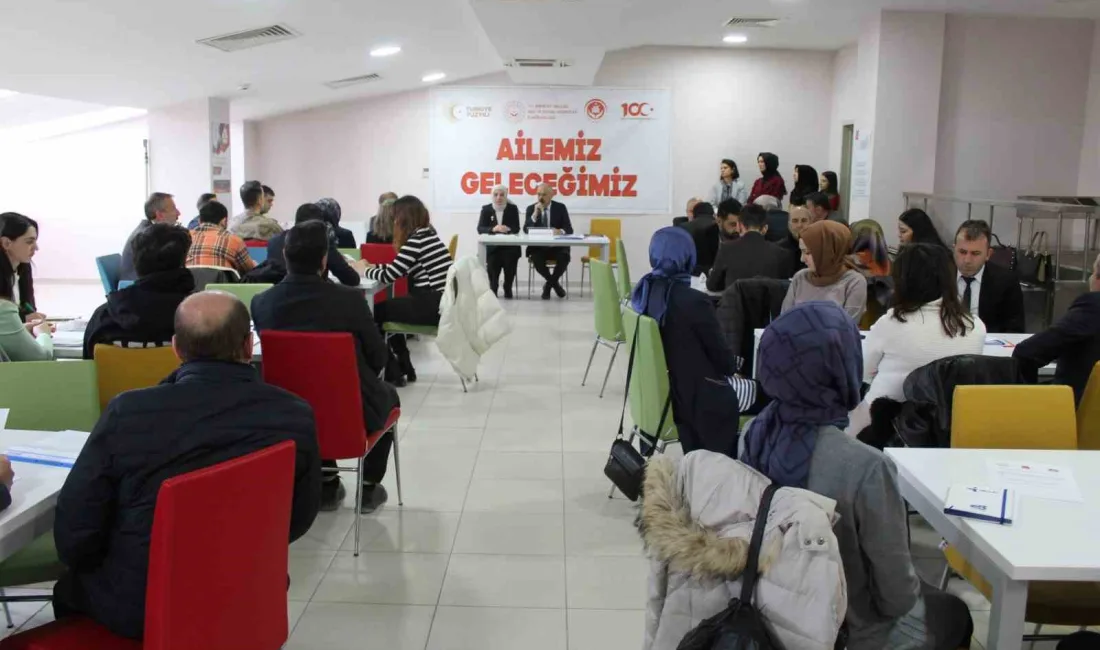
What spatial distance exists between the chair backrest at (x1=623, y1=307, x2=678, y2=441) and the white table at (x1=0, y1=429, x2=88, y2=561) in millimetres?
2006

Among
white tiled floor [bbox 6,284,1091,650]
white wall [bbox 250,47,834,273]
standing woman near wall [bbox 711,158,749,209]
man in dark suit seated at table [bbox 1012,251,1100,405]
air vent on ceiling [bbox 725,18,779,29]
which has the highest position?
air vent on ceiling [bbox 725,18,779,29]

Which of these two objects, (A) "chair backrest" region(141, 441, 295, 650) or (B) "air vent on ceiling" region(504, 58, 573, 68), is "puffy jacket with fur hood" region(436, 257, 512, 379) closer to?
(A) "chair backrest" region(141, 441, 295, 650)

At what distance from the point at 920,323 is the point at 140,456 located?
2.62 meters

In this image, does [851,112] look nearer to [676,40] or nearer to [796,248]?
[676,40]

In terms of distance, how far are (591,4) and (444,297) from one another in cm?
259

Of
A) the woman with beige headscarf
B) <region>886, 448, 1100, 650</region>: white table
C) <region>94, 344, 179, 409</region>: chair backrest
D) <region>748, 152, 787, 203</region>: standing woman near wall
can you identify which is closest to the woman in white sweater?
the woman with beige headscarf

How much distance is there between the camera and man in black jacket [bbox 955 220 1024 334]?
431 cm

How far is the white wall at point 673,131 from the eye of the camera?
1140 cm

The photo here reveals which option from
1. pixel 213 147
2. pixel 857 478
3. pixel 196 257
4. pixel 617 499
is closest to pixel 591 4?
pixel 196 257

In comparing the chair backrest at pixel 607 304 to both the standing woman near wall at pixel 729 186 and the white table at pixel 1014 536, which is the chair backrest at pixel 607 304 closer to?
the white table at pixel 1014 536

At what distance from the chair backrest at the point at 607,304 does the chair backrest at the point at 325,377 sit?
2579 millimetres

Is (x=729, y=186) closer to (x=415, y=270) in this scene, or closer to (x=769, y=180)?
(x=769, y=180)

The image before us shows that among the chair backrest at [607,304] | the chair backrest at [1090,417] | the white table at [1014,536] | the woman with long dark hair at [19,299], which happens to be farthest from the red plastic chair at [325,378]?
the chair backrest at [607,304]

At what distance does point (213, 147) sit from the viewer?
948 cm
